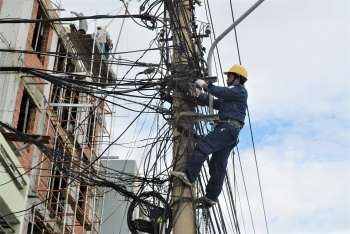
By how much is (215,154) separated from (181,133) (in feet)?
2.01

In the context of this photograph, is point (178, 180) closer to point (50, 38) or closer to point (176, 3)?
point (176, 3)

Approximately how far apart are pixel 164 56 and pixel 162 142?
1538 mm

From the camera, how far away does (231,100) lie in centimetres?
863

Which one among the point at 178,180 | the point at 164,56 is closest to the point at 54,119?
the point at 164,56

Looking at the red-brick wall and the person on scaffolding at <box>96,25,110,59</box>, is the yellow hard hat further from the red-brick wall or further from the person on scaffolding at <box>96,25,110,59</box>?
the person on scaffolding at <box>96,25,110,59</box>

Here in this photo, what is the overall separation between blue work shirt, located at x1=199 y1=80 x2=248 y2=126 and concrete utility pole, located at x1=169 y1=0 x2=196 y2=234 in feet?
1.74

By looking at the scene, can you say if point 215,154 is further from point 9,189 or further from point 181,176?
point 9,189

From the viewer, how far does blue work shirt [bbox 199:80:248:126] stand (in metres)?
8.39

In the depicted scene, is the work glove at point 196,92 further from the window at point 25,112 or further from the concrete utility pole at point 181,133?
the window at point 25,112

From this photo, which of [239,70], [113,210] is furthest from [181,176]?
[113,210]

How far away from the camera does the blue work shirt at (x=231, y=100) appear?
839cm

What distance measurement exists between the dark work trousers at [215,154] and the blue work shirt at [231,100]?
0.65ft

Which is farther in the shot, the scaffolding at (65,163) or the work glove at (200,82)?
the scaffolding at (65,163)

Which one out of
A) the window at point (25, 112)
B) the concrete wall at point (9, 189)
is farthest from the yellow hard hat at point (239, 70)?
the window at point (25, 112)
